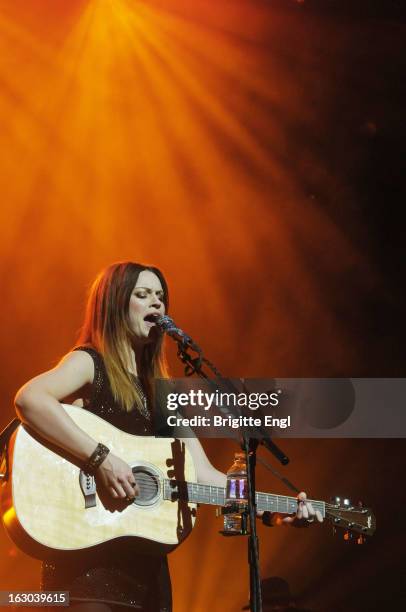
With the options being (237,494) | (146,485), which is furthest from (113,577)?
(237,494)

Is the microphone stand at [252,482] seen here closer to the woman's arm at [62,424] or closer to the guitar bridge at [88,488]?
the woman's arm at [62,424]

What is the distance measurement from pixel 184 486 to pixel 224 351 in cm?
255

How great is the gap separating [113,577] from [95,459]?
A: 48cm

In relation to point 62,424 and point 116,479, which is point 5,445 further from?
point 116,479

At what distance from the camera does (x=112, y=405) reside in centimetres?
332

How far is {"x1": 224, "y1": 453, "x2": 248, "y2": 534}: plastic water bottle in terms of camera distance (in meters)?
2.87

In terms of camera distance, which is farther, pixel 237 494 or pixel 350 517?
pixel 350 517

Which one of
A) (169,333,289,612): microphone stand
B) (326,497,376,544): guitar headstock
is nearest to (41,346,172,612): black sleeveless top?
(169,333,289,612): microphone stand

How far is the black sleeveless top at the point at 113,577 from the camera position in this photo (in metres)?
2.93

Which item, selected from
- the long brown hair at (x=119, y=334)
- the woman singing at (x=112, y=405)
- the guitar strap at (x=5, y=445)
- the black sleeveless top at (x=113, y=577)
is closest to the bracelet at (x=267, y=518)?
the woman singing at (x=112, y=405)

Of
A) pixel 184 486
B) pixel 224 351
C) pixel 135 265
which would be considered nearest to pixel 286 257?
pixel 224 351

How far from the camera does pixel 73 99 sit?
6.21 meters

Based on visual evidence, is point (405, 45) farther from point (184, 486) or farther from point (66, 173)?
point (184, 486)

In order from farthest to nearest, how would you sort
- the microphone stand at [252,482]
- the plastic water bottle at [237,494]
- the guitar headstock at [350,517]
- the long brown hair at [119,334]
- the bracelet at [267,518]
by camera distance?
1. the guitar headstock at [350,517]
2. the bracelet at [267,518]
3. the long brown hair at [119,334]
4. the plastic water bottle at [237,494]
5. the microphone stand at [252,482]
